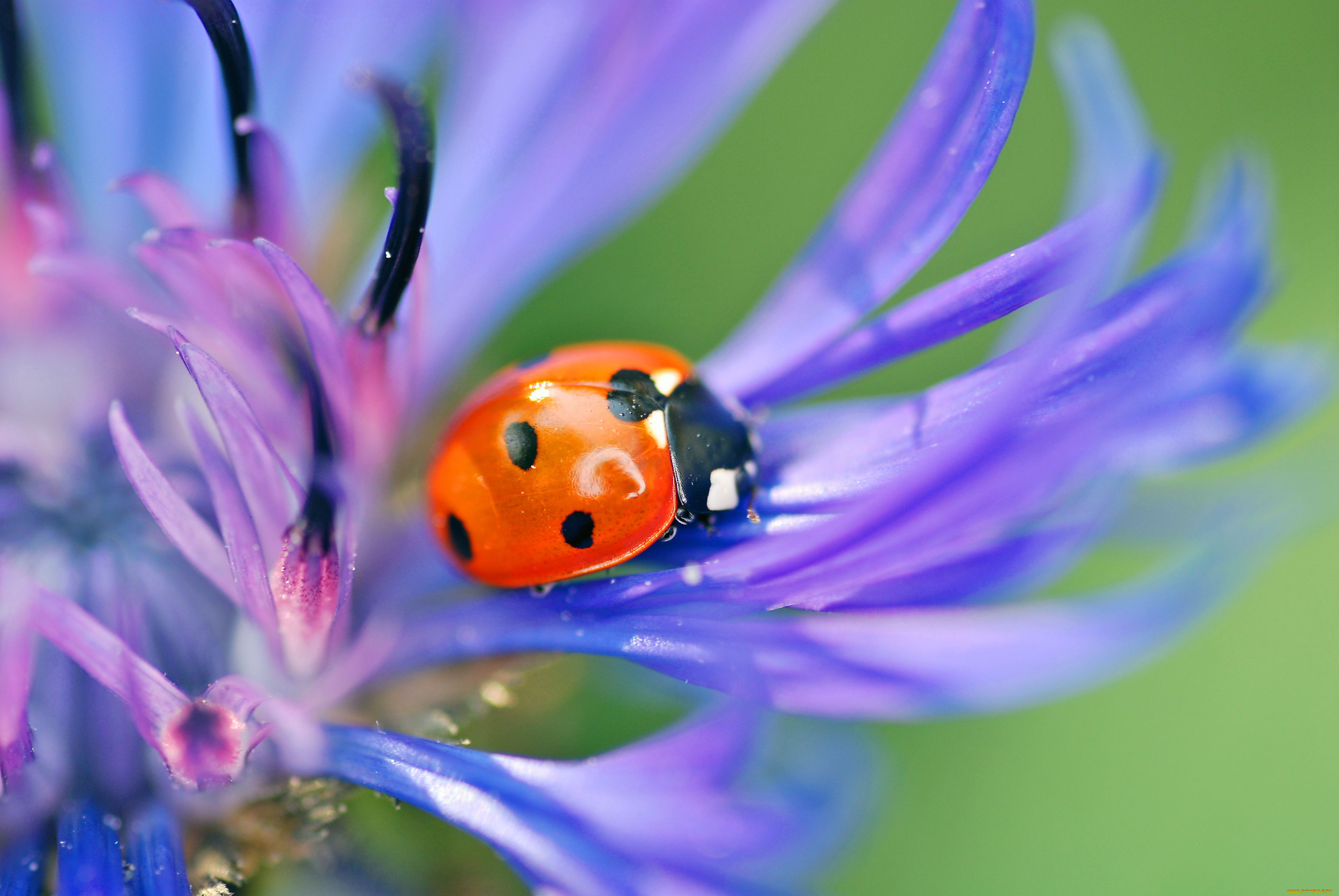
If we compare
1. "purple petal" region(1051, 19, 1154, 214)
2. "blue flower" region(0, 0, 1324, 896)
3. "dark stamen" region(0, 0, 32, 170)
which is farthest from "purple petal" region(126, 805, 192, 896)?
"purple petal" region(1051, 19, 1154, 214)

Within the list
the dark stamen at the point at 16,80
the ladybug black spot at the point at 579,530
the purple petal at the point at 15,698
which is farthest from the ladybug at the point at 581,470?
the dark stamen at the point at 16,80

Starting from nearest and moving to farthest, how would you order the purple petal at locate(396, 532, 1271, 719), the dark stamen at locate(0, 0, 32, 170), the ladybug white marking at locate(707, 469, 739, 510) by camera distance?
the purple petal at locate(396, 532, 1271, 719) → the ladybug white marking at locate(707, 469, 739, 510) → the dark stamen at locate(0, 0, 32, 170)

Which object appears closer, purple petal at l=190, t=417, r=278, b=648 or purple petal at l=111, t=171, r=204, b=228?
purple petal at l=190, t=417, r=278, b=648

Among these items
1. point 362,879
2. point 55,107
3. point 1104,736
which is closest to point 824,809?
point 362,879

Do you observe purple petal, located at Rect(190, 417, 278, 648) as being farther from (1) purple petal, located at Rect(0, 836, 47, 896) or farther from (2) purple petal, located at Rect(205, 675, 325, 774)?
(1) purple petal, located at Rect(0, 836, 47, 896)

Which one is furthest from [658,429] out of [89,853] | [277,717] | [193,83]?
[193,83]

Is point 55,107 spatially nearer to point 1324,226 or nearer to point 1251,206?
point 1251,206

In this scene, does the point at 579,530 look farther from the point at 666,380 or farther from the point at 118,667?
the point at 118,667
